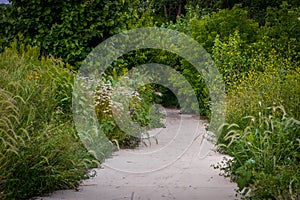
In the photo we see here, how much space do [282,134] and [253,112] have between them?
1956 millimetres

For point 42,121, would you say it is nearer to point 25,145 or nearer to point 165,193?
point 25,145

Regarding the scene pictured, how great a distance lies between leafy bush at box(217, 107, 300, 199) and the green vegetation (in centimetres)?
1

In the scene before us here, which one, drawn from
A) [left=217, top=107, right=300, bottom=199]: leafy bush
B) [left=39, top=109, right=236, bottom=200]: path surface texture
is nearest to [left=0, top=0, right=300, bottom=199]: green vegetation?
[left=217, top=107, right=300, bottom=199]: leafy bush

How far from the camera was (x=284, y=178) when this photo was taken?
13.2 ft

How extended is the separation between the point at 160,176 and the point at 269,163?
4.59 feet

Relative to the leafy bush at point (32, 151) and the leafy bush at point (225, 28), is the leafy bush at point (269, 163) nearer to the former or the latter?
the leafy bush at point (32, 151)

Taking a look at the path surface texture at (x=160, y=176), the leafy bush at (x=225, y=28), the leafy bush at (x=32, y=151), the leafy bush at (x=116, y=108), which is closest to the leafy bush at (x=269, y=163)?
the path surface texture at (x=160, y=176)

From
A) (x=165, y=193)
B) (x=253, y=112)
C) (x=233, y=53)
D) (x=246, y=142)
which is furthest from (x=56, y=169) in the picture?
(x=233, y=53)

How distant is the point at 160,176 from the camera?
552 cm

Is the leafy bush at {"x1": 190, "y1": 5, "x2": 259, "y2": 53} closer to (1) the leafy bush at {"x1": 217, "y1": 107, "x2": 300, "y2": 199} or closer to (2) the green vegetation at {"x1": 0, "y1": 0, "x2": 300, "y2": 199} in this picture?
(2) the green vegetation at {"x1": 0, "y1": 0, "x2": 300, "y2": 199}

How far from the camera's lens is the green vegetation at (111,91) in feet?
14.4

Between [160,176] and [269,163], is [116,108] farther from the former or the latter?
[269,163]

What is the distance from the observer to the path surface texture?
466 cm

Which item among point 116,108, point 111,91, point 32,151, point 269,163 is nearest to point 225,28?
point 111,91
